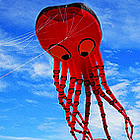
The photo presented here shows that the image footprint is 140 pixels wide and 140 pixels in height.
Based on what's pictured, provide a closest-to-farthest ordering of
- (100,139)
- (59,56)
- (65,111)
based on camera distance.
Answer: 1. (59,56)
2. (65,111)
3. (100,139)

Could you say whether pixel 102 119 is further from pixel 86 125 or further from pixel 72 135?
pixel 72 135

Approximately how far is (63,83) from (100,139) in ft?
17.9

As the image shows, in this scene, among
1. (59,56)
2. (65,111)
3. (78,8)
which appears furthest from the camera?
(65,111)

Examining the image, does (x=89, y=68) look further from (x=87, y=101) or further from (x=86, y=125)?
(x=86, y=125)

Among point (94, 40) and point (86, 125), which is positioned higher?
point (94, 40)

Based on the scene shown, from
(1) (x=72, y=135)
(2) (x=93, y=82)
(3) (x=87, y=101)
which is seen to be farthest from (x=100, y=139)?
(2) (x=93, y=82)

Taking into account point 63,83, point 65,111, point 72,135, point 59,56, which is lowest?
point 72,135

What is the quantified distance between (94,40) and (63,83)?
264 centimetres

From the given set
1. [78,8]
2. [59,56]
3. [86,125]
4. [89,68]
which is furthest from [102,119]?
[78,8]

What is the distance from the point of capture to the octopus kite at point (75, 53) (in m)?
8.46

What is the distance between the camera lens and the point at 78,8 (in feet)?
26.9

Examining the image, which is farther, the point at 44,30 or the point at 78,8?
the point at 44,30

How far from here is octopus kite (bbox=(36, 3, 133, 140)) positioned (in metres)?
8.46

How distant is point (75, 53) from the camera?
9.48 meters
